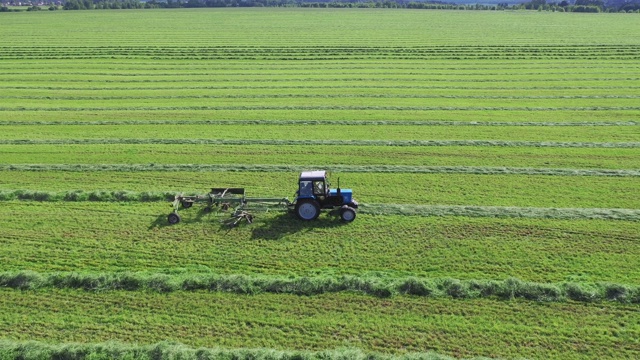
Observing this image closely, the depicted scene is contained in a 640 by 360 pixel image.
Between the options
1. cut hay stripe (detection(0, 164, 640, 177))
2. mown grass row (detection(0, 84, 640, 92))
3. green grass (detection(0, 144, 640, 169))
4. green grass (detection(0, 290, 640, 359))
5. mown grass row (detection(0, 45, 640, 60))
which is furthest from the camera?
mown grass row (detection(0, 45, 640, 60))

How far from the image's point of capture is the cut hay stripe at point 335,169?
20.9 meters

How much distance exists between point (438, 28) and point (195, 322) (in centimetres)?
8482

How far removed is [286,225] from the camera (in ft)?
53.9

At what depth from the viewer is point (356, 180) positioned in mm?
20234

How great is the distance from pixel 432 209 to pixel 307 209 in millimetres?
4219

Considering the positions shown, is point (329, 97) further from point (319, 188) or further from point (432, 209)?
point (319, 188)

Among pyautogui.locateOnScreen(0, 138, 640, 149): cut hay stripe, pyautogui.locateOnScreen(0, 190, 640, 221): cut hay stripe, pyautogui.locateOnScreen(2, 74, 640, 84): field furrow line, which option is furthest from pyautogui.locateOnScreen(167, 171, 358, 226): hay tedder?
pyautogui.locateOnScreen(2, 74, 640, 84): field furrow line

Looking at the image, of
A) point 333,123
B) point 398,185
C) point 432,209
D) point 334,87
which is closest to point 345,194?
point 432,209

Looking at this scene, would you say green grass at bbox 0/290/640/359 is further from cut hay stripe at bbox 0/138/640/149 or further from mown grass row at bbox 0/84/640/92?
mown grass row at bbox 0/84/640/92

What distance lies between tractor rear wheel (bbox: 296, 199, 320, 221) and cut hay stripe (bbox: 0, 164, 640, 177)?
4860 mm

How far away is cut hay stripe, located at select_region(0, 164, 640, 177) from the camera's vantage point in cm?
2092

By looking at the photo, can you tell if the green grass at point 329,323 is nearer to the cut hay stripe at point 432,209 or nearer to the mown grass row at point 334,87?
the cut hay stripe at point 432,209

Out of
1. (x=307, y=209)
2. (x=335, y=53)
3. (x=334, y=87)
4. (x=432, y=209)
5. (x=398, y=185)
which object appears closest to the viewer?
(x=307, y=209)

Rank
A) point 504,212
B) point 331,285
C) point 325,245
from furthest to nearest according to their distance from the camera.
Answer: point 504,212 → point 325,245 → point 331,285
